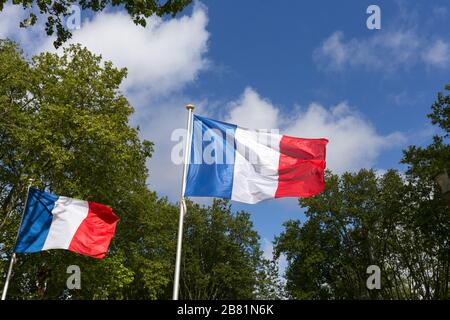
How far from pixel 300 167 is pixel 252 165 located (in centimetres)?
122

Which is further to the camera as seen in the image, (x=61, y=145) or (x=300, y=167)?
(x=61, y=145)

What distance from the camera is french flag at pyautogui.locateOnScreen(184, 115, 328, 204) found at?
10914mm

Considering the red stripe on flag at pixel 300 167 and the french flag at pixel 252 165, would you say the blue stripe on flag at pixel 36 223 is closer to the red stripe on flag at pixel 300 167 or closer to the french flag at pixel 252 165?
the french flag at pixel 252 165

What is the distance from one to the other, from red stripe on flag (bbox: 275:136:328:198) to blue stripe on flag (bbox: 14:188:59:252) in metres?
7.53

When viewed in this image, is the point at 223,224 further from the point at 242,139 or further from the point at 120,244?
the point at 242,139

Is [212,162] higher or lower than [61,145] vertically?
lower

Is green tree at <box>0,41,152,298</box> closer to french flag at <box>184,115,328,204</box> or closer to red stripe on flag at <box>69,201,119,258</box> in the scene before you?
red stripe on flag at <box>69,201,119,258</box>

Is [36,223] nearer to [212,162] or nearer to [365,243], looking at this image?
[212,162]

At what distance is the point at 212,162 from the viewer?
1120 cm

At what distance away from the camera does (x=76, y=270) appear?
22109 millimetres

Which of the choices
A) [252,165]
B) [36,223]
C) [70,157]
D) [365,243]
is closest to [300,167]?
[252,165]

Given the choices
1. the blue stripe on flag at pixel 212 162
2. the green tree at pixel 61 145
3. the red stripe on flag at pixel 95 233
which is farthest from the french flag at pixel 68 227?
the green tree at pixel 61 145

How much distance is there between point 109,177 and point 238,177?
15.3 metres
